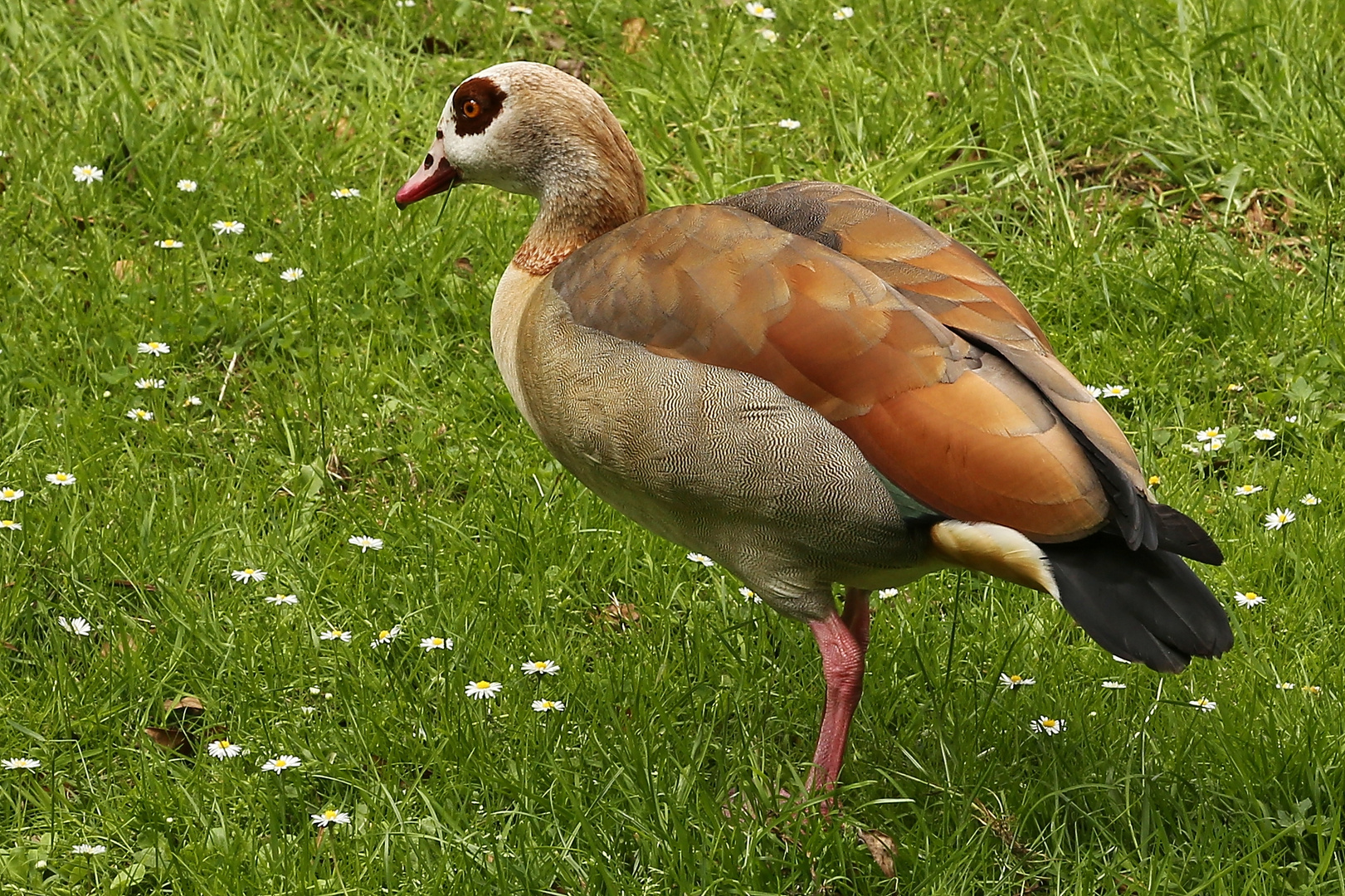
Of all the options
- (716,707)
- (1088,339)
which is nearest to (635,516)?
(716,707)

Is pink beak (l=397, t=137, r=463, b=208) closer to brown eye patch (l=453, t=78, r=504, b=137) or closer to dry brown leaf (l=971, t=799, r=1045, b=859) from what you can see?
brown eye patch (l=453, t=78, r=504, b=137)

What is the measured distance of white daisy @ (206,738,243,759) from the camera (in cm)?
370

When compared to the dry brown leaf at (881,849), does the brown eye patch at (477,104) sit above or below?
above

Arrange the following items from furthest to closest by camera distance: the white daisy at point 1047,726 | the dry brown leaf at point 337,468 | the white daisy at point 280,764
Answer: the dry brown leaf at point 337,468
the white daisy at point 1047,726
the white daisy at point 280,764

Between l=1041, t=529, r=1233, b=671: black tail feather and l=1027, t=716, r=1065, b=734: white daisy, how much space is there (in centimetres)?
71

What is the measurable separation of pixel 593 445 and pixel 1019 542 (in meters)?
0.98

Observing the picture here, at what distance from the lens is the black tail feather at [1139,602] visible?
303 cm

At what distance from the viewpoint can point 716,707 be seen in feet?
13.2

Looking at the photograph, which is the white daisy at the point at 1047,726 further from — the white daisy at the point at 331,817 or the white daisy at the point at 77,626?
the white daisy at the point at 77,626

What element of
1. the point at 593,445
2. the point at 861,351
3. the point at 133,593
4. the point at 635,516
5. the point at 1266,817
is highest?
the point at 861,351

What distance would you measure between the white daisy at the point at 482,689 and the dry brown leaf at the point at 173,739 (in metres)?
0.69

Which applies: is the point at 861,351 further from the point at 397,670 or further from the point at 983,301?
the point at 397,670

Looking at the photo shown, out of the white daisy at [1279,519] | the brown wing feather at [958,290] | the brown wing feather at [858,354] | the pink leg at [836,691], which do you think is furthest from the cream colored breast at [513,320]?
the white daisy at [1279,519]

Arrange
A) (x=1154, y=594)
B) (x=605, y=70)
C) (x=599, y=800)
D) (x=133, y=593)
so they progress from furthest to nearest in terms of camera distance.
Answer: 1. (x=605, y=70)
2. (x=133, y=593)
3. (x=599, y=800)
4. (x=1154, y=594)
